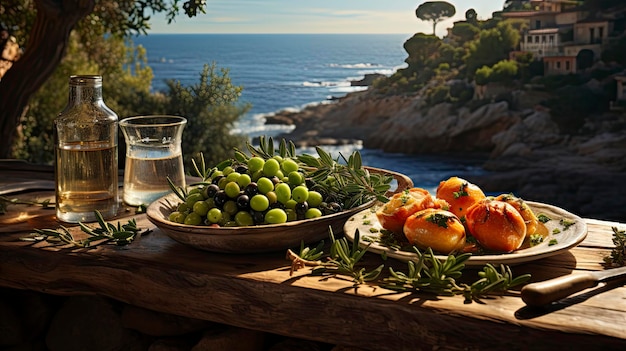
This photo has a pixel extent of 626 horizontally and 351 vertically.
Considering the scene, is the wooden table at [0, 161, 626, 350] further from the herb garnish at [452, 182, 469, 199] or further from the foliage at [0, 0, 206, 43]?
the foliage at [0, 0, 206, 43]

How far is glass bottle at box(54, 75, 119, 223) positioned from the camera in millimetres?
1546

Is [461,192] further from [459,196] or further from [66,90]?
[66,90]

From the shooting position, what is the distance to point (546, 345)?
1.00 m

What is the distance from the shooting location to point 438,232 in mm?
1200

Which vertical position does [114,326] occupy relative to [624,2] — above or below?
below

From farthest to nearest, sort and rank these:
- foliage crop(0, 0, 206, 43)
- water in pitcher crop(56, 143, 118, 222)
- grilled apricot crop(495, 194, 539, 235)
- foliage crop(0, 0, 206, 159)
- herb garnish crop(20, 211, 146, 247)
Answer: foliage crop(0, 0, 206, 43) < foliage crop(0, 0, 206, 159) < water in pitcher crop(56, 143, 118, 222) < herb garnish crop(20, 211, 146, 247) < grilled apricot crop(495, 194, 539, 235)

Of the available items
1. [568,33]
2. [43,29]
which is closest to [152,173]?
[43,29]

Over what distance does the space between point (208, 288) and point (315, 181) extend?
1.07 feet

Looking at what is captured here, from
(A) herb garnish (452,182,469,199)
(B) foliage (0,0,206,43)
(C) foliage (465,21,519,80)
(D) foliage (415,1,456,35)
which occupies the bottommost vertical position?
(A) herb garnish (452,182,469,199)

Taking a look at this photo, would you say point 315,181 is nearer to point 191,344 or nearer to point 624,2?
point 191,344

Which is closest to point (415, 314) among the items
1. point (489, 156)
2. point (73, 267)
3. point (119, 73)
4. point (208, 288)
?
point (208, 288)

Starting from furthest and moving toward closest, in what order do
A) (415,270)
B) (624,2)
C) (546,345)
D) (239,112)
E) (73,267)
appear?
(239,112), (624,2), (73,267), (415,270), (546,345)

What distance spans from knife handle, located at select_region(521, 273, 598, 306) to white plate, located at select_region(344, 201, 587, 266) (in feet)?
0.32

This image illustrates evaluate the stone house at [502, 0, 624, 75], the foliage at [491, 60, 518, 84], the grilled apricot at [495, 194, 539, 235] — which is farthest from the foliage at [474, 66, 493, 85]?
the grilled apricot at [495, 194, 539, 235]
